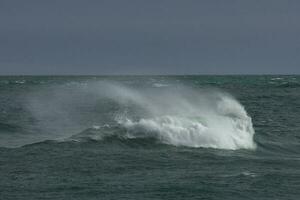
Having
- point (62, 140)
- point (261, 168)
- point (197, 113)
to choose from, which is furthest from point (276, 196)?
point (197, 113)

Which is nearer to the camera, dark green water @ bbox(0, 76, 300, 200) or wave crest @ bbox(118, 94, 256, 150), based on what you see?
dark green water @ bbox(0, 76, 300, 200)

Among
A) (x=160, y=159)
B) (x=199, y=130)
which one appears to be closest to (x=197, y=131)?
(x=199, y=130)

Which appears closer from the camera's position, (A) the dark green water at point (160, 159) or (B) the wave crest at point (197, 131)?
(A) the dark green water at point (160, 159)

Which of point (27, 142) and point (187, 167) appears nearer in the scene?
point (187, 167)

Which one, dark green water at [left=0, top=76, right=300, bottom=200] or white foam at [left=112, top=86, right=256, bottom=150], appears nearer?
dark green water at [left=0, top=76, right=300, bottom=200]

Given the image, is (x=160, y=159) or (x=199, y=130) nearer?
(x=160, y=159)

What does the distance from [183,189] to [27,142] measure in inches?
532

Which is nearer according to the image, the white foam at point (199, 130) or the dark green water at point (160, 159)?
the dark green water at point (160, 159)

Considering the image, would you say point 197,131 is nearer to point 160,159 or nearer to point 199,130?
point 199,130

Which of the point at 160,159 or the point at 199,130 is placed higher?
the point at 199,130

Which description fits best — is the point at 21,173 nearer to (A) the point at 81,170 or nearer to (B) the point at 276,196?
(A) the point at 81,170

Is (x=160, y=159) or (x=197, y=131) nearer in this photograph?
(x=160, y=159)

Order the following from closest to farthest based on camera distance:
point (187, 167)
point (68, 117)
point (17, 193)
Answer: point (17, 193) → point (187, 167) → point (68, 117)

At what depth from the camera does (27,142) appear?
1323 inches
